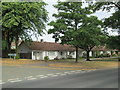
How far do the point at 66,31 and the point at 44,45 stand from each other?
1881 cm

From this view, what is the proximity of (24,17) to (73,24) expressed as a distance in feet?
29.1

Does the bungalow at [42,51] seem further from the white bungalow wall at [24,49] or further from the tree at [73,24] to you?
the tree at [73,24]

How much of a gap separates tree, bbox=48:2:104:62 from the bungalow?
13.6 metres

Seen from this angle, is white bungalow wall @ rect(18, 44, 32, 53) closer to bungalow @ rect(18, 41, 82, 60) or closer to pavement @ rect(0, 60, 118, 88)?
bungalow @ rect(18, 41, 82, 60)

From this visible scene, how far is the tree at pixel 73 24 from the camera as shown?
2402 cm

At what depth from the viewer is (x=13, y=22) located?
2692 centimetres

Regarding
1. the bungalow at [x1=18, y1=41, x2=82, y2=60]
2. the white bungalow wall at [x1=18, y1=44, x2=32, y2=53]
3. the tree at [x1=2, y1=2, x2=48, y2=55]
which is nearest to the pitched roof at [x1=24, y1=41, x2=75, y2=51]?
the bungalow at [x1=18, y1=41, x2=82, y2=60]

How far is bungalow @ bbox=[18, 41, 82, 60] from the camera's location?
3938 cm

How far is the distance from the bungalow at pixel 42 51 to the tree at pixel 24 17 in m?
6.65

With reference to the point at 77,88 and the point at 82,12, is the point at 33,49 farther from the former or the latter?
the point at 77,88

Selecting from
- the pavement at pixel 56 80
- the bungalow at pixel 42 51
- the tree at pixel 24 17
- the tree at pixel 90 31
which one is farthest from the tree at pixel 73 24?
the bungalow at pixel 42 51

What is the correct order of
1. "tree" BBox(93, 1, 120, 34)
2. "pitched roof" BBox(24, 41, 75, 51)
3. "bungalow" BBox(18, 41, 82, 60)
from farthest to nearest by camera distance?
"pitched roof" BBox(24, 41, 75, 51) → "bungalow" BBox(18, 41, 82, 60) → "tree" BBox(93, 1, 120, 34)

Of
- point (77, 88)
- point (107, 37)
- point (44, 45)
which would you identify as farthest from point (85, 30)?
point (44, 45)

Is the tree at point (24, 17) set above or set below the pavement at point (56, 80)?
above
